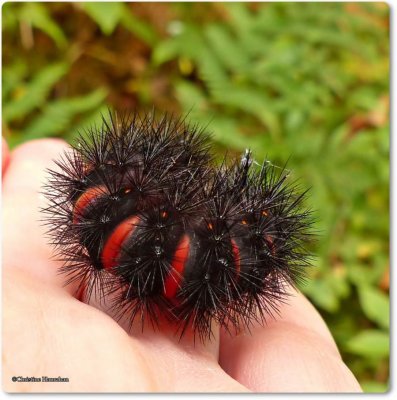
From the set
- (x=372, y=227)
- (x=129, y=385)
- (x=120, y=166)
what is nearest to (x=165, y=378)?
(x=129, y=385)

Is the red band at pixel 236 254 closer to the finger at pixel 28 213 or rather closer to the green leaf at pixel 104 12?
the finger at pixel 28 213

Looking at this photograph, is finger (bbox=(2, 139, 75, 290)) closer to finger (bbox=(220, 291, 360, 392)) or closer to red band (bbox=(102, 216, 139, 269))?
red band (bbox=(102, 216, 139, 269))

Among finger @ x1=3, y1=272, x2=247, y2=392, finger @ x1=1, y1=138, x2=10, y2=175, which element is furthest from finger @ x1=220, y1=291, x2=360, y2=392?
finger @ x1=1, y1=138, x2=10, y2=175

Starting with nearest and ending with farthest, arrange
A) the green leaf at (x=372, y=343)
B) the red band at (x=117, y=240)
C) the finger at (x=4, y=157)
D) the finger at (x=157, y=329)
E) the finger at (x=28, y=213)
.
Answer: the red band at (x=117, y=240) → the finger at (x=157, y=329) → the finger at (x=28, y=213) → the finger at (x=4, y=157) → the green leaf at (x=372, y=343)

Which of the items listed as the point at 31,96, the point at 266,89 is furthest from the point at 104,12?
the point at 266,89

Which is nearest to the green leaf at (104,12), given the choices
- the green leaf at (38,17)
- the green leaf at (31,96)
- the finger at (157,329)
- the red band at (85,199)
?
the green leaf at (38,17)
